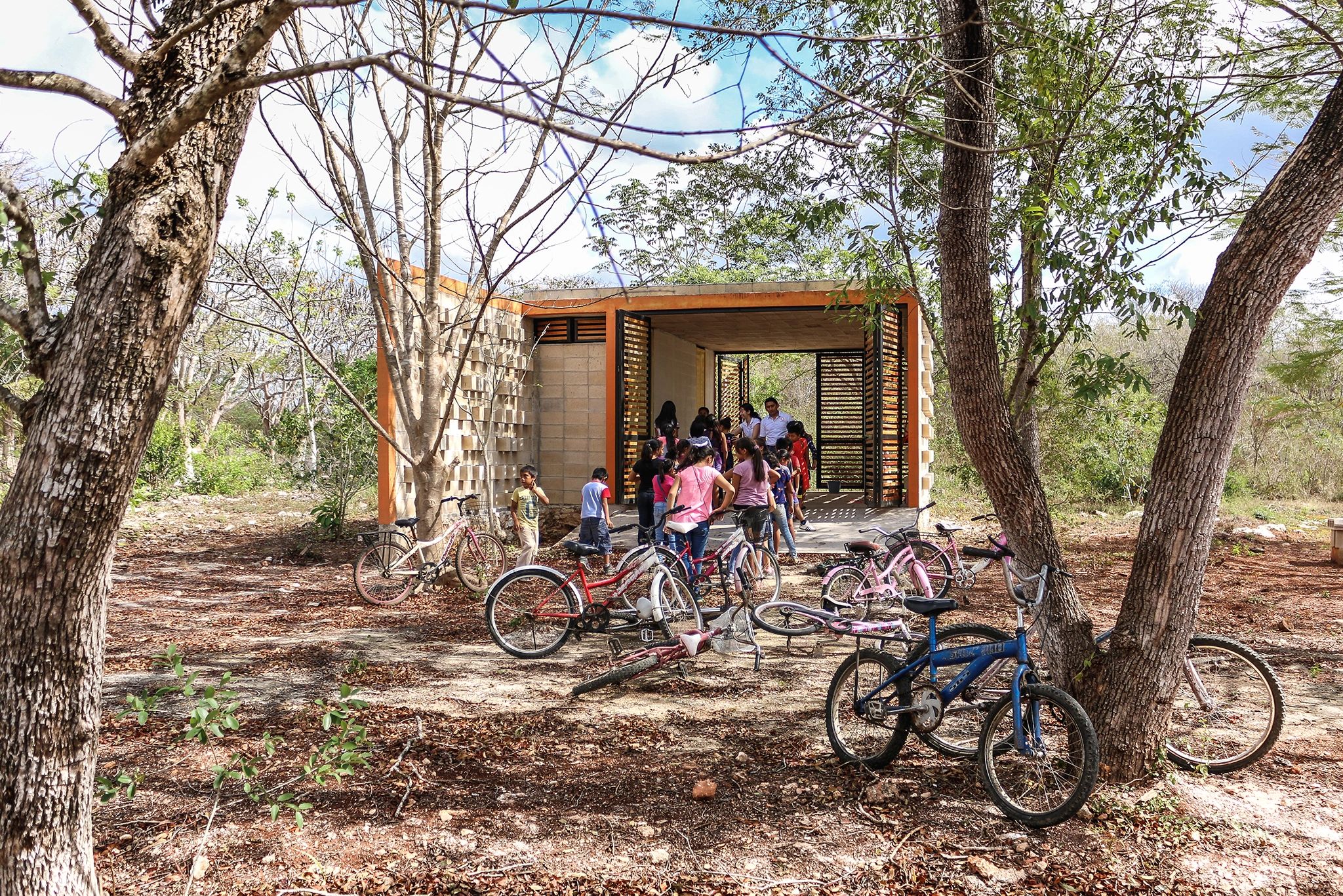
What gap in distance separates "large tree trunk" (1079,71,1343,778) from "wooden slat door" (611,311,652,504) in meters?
9.94

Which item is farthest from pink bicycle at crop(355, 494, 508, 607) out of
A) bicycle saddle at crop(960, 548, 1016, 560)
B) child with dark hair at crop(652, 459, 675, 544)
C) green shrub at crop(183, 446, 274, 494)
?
green shrub at crop(183, 446, 274, 494)

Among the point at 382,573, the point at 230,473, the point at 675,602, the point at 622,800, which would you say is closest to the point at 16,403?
the point at 622,800

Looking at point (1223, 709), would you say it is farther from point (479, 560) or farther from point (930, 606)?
point (479, 560)

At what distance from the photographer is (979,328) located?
4.52 m

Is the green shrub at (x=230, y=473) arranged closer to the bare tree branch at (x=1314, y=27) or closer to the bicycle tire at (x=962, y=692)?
the bicycle tire at (x=962, y=692)

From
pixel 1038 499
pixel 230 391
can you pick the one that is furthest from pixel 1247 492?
pixel 230 391

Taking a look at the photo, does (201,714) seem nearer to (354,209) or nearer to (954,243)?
(954,243)

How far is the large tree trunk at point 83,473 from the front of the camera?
8.09ft

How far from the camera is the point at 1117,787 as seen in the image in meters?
4.01

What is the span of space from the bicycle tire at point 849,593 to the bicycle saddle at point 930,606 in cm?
289

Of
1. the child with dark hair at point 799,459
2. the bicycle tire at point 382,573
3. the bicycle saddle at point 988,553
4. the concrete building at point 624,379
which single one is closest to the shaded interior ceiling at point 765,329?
the concrete building at point 624,379

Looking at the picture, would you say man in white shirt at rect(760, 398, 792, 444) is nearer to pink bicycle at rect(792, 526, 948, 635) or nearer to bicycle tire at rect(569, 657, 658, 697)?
pink bicycle at rect(792, 526, 948, 635)

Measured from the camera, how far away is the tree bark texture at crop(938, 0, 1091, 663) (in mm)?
Answer: 4402

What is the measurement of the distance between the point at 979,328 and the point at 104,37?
3658mm
